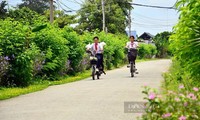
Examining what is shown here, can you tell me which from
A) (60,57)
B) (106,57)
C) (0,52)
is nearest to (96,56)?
(60,57)

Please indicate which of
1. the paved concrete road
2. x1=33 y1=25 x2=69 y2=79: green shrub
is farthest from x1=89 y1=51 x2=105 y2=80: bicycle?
the paved concrete road

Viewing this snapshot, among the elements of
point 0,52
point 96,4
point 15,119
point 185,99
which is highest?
point 96,4

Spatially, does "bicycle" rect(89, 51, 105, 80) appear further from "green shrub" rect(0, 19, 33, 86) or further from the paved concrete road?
the paved concrete road

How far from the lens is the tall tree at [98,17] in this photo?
6394 cm

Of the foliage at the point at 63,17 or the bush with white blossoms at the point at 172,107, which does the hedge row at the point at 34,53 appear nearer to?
the bush with white blossoms at the point at 172,107

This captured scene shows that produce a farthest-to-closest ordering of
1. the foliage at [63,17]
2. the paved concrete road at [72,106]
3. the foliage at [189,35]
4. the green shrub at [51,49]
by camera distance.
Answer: the foliage at [63,17], the green shrub at [51,49], the paved concrete road at [72,106], the foliage at [189,35]

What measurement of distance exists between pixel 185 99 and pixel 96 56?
556 inches

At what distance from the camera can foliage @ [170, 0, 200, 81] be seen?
593 cm

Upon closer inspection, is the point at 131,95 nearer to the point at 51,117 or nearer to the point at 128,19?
the point at 51,117

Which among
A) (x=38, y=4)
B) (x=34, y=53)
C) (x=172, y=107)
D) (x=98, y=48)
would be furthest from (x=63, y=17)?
(x=172, y=107)

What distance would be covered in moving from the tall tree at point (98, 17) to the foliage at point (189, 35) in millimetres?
56239

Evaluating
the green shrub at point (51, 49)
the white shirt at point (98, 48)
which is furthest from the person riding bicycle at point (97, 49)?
the green shrub at point (51, 49)

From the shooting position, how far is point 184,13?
6.54 m

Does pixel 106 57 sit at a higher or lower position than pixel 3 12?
lower
